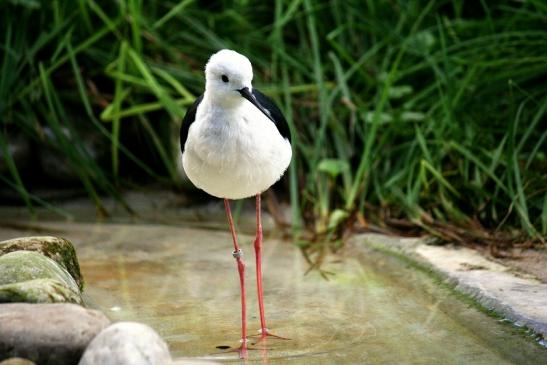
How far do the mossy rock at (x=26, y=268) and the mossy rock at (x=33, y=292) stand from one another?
7.1 inches

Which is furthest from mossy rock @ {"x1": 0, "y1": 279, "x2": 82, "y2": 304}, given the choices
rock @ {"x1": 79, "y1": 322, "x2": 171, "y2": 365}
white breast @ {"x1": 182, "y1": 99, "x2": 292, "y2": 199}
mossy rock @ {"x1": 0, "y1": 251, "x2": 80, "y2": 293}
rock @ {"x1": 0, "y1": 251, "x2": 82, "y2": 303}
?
white breast @ {"x1": 182, "y1": 99, "x2": 292, "y2": 199}

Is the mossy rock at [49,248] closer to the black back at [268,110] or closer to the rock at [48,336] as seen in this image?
the black back at [268,110]

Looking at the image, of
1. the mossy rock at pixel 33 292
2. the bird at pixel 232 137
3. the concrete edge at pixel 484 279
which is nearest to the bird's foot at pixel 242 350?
the bird at pixel 232 137

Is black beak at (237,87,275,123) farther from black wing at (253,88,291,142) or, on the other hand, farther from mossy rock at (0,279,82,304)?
mossy rock at (0,279,82,304)

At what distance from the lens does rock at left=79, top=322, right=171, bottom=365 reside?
3006 millimetres

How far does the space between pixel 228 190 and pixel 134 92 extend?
290 cm

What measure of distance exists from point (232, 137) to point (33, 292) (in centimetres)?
96

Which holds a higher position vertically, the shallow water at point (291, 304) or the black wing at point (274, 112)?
the black wing at point (274, 112)

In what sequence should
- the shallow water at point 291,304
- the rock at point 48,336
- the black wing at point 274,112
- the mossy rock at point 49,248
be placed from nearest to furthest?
the rock at point 48,336, the shallow water at point 291,304, the black wing at point 274,112, the mossy rock at point 49,248

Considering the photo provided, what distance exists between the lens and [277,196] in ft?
21.6

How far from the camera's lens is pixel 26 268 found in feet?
12.3

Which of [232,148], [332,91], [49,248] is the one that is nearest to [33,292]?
[49,248]

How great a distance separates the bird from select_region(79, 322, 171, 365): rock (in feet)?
2.09

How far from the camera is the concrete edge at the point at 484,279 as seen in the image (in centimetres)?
374
